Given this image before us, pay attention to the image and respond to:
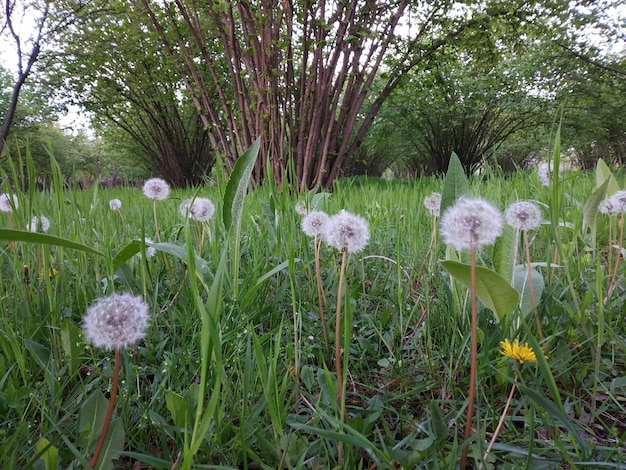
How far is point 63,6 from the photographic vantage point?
9289 millimetres

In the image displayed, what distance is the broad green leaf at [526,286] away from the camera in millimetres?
880

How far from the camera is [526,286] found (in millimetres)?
929

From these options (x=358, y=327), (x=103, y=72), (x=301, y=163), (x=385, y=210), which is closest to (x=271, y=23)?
(x=301, y=163)

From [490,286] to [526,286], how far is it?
0.29 metres

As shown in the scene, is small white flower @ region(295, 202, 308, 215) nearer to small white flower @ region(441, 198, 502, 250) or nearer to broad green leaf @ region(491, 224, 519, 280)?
broad green leaf @ region(491, 224, 519, 280)

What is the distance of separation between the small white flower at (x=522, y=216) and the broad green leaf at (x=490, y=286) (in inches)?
8.2

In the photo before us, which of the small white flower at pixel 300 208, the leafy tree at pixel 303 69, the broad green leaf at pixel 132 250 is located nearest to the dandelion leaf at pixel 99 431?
the broad green leaf at pixel 132 250

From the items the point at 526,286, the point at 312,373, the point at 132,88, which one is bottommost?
the point at 312,373

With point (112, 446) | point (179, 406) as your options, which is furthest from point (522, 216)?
point (112, 446)

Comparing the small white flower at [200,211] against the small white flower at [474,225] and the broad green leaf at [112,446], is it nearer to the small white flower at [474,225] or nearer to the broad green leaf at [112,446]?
the broad green leaf at [112,446]

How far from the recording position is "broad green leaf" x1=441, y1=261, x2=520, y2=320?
665mm

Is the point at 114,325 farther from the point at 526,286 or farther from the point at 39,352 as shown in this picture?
the point at 526,286

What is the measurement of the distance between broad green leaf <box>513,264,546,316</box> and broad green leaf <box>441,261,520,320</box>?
138 millimetres

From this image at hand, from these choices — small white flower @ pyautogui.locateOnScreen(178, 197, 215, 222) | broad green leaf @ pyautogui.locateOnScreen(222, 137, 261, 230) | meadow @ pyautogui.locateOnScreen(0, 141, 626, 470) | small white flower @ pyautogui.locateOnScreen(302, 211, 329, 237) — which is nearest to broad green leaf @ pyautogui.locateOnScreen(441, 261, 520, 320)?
meadow @ pyautogui.locateOnScreen(0, 141, 626, 470)
